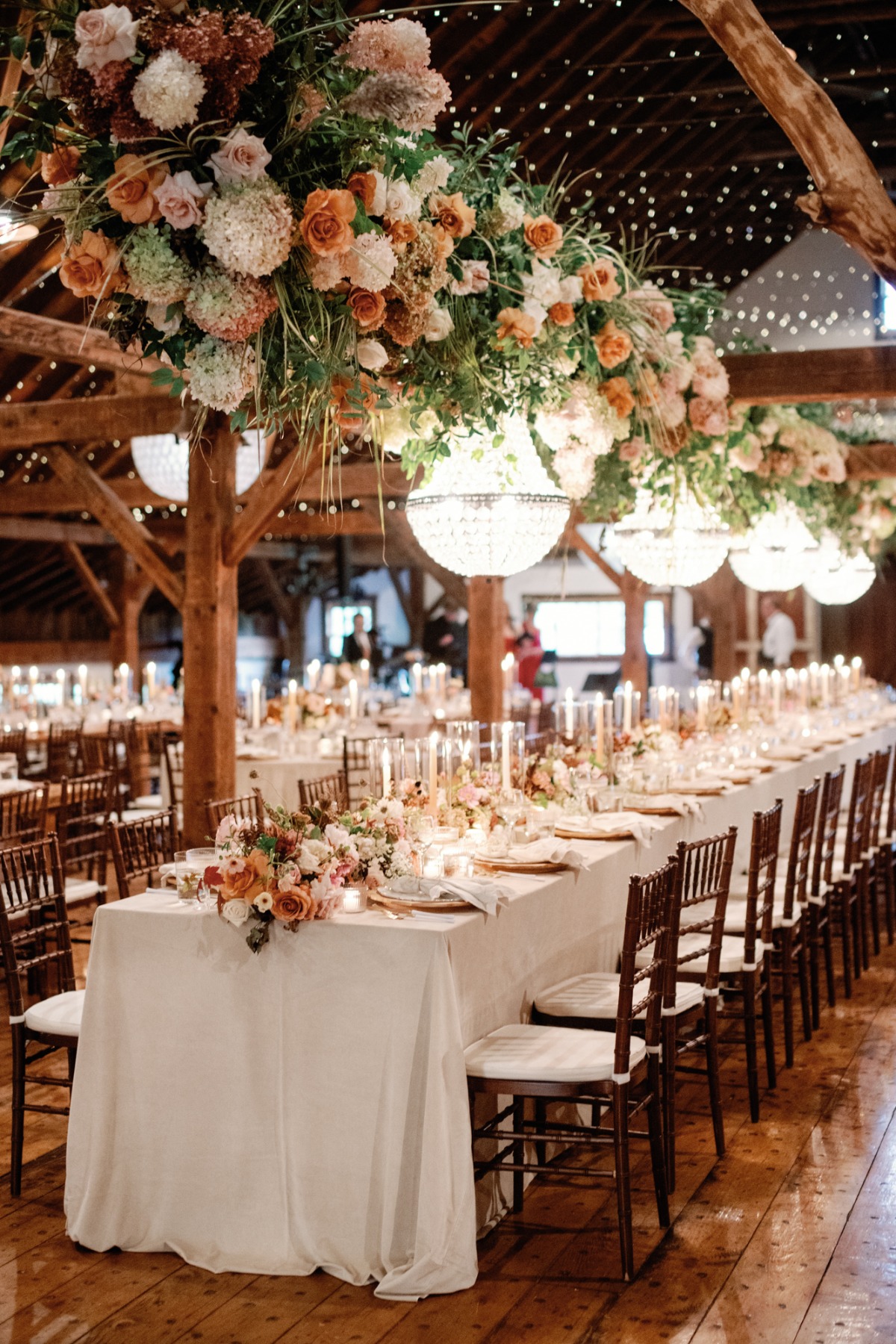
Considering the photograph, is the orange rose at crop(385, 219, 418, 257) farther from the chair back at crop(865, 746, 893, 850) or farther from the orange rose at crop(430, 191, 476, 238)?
the chair back at crop(865, 746, 893, 850)

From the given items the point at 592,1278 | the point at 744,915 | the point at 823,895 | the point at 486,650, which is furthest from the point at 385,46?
the point at 486,650

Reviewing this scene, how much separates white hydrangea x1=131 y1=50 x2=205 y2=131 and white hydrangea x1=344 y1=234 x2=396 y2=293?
17.0 inches

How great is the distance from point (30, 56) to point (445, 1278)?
272 centimetres

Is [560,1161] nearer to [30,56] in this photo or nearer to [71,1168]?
[71,1168]

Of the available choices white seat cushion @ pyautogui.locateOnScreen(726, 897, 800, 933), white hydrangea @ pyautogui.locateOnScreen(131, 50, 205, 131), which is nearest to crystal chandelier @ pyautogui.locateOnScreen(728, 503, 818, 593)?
white seat cushion @ pyautogui.locateOnScreen(726, 897, 800, 933)

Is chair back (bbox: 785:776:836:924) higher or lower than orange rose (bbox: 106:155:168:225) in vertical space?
lower

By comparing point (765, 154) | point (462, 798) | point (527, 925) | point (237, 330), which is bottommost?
point (527, 925)

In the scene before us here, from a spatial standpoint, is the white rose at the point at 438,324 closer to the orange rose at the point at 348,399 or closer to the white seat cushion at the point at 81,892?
the orange rose at the point at 348,399

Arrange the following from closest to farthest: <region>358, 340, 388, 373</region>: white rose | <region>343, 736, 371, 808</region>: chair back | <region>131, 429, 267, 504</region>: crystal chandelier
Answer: <region>358, 340, 388, 373</region>: white rose < <region>131, 429, 267, 504</region>: crystal chandelier < <region>343, 736, 371, 808</region>: chair back

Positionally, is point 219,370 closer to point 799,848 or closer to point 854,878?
point 799,848

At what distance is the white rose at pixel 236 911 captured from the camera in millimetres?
3369

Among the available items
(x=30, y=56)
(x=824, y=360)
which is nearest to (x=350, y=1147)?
(x=30, y=56)

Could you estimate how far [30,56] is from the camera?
2822 mm

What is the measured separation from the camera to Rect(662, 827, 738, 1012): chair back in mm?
3871
